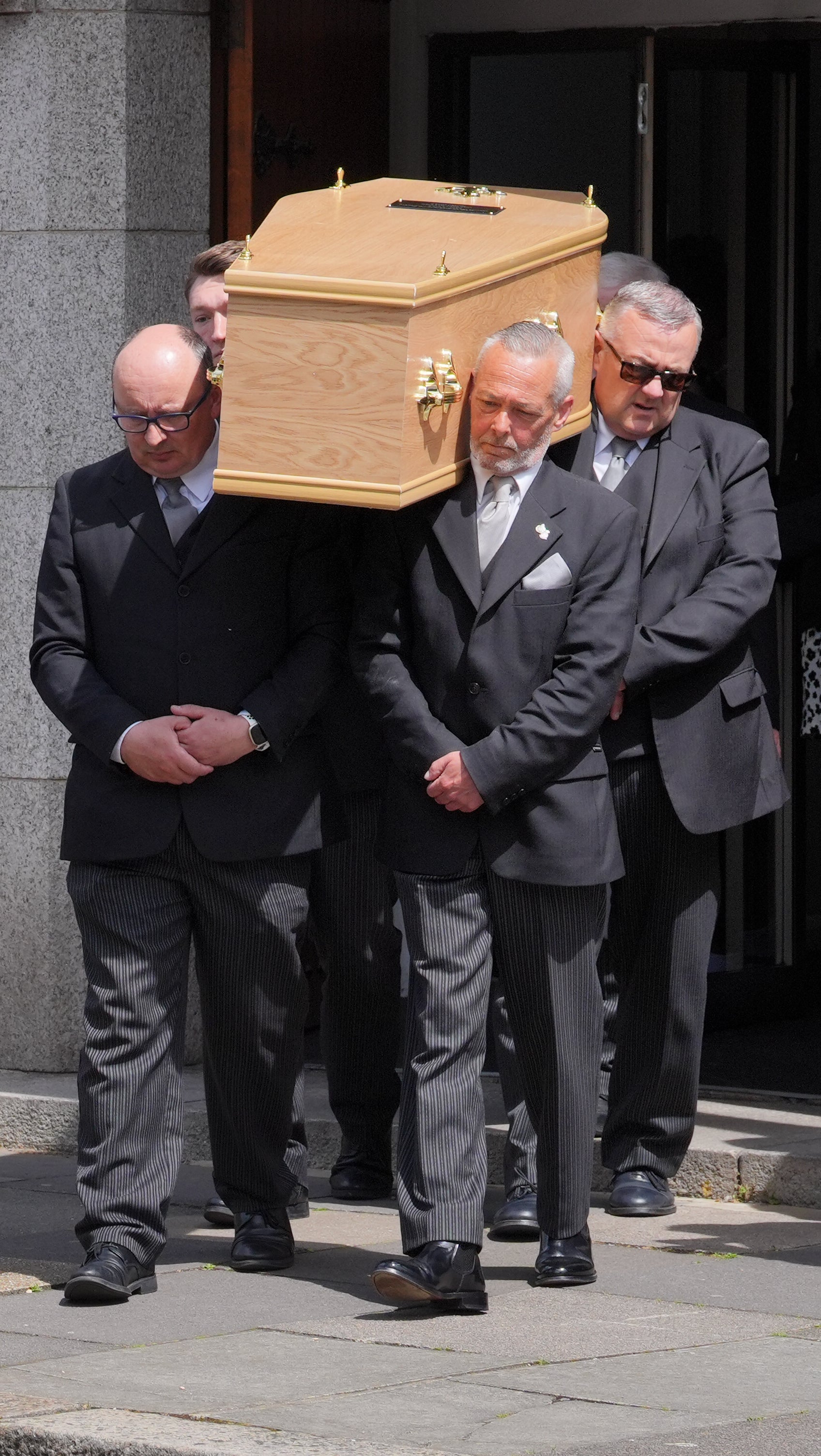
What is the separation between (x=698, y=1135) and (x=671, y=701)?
Answer: 4.39 ft

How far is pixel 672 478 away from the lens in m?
6.05

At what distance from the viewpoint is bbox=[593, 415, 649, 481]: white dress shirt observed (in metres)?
6.10

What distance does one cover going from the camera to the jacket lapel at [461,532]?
214 inches

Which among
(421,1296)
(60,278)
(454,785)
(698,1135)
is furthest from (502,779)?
(60,278)

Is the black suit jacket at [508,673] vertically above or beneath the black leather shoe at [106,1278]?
above

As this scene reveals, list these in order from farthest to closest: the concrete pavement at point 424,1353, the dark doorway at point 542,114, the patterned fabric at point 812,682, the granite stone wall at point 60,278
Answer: the dark doorway at point 542,114 → the patterned fabric at point 812,682 → the granite stone wall at point 60,278 → the concrete pavement at point 424,1353

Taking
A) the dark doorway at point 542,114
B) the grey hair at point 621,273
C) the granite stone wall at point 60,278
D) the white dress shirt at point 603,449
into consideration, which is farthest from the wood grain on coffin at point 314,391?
the dark doorway at point 542,114

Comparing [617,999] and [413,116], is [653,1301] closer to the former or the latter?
[617,999]

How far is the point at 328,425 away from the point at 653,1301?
6.32ft

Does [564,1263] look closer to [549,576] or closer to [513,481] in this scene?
[549,576]

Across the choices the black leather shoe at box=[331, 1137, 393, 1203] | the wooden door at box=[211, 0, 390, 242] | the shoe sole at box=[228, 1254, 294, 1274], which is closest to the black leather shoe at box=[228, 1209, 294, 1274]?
the shoe sole at box=[228, 1254, 294, 1274]

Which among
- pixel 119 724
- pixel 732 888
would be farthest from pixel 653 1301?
pixel 732 888

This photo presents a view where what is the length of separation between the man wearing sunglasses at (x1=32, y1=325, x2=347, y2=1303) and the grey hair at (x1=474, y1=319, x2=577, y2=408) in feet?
1.94

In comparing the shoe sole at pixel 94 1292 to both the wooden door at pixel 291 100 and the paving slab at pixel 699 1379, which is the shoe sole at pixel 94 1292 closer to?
the paving slab at pixel 699 1379
